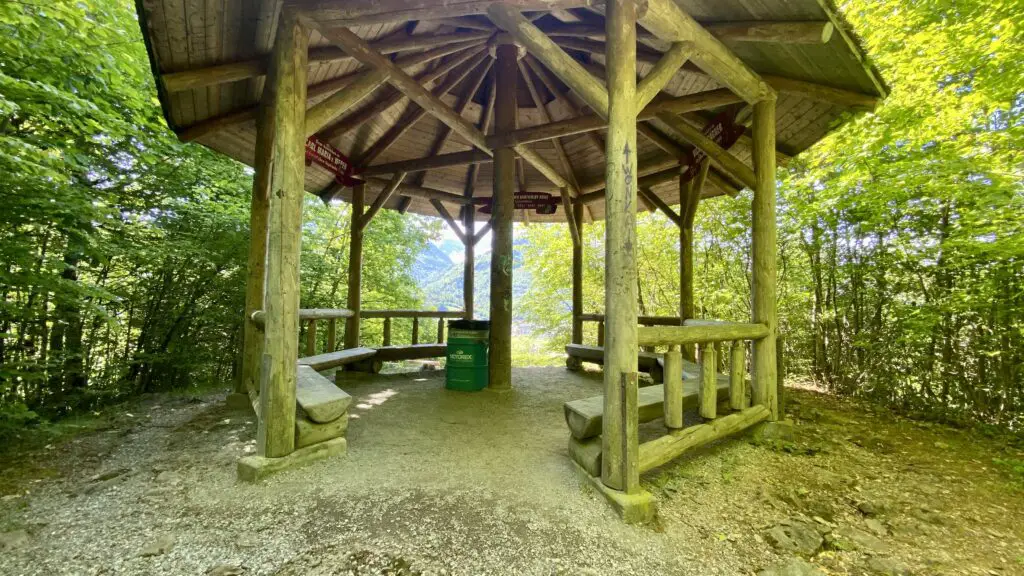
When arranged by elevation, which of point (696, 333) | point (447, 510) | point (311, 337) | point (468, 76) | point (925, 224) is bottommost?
point (447, 510)

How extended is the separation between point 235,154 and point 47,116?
1649 mm

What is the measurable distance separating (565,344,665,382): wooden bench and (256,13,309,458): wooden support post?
393cm

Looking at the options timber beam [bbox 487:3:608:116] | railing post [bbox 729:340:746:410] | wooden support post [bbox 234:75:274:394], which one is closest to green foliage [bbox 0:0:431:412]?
wooden support post [bbox 234:75:274:394]

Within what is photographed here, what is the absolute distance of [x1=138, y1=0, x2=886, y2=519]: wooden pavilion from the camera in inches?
93.0

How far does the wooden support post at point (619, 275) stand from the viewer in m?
2.19

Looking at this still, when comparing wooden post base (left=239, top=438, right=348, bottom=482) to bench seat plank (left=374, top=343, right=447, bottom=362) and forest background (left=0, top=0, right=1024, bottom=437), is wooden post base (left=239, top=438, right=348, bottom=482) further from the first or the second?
bench seat plank (left=374, top=343, right=447, bottom=362)

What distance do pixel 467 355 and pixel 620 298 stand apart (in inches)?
125

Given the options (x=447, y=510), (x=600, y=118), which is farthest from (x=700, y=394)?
(x=600, y=118)

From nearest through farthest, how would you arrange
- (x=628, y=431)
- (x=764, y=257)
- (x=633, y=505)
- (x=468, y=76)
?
(x=633, y=505)
(x=628, y=431)
(x=764, y=257)
(x=468, y=76)

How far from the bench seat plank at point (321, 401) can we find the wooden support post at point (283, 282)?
0.13 m

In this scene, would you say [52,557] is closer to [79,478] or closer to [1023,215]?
[79,478]

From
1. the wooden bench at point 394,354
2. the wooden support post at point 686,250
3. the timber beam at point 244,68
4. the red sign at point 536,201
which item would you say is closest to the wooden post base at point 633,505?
the timber beam at point 244,68

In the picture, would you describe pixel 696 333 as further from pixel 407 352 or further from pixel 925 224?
pixel 407 352

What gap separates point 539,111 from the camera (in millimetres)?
6312
